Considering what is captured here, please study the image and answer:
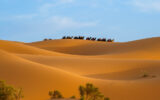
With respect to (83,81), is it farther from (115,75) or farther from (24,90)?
(115,75)

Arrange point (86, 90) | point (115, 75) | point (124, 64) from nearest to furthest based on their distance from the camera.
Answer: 1. point (86, 90)
2. point (115, 75)
3. point (124, 64)

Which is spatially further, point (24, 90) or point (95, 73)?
point (95, 73)

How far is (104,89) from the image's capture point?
15.1 m

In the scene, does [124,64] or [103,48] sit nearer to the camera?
[124,64]

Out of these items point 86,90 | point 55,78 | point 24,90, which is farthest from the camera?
point 55,78

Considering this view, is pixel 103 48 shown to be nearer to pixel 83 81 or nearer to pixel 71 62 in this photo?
pixel 71 62

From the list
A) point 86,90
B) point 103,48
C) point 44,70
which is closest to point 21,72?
point 44,70

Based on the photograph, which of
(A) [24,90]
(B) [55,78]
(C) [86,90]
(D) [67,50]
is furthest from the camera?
(D) [67,50]

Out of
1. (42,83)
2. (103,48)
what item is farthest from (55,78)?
(103,48)

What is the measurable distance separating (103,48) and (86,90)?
4601 cm

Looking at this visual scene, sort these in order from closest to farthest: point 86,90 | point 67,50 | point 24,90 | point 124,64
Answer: point 86,90 < point 24,90 < point 124,64 < point 67,50

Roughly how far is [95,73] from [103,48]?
3457 centimetres

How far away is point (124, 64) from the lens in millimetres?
26531

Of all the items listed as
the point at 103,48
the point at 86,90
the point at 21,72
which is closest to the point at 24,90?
the point at 21,72
